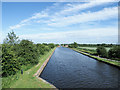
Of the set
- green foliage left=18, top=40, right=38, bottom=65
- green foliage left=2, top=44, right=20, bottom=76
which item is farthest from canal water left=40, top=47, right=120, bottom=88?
green foliage left=2, top=44, right=20, bottom=76

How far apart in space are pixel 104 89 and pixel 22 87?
34.1ft

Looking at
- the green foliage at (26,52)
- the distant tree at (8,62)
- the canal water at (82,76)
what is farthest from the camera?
the green foliage at (26,52)

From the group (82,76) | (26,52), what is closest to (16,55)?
(26,52)

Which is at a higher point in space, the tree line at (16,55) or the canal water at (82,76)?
the tree line at (16,55)

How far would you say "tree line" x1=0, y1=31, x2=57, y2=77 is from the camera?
13972 mm

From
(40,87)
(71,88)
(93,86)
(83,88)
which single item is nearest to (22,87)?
(40,87)

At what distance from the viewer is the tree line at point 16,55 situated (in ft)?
45.8

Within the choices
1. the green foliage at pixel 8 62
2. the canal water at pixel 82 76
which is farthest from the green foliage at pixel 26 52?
the green foliage at pixel 8 62

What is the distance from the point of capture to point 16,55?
57.4 feet

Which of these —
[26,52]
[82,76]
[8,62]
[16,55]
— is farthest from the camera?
[26,52]

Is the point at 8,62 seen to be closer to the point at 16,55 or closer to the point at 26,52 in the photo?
the point at 16,55

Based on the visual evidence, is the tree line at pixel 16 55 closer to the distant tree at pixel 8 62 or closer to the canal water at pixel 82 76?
the distant tree at pixel 8 62

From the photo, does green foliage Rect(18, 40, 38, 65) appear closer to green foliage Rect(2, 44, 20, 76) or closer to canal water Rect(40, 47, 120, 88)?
canal water Rect(40, 47, 120, 88)

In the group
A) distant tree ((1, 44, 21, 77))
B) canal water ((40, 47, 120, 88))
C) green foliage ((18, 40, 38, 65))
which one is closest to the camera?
distant tree ((1, 44, 21, 77))
